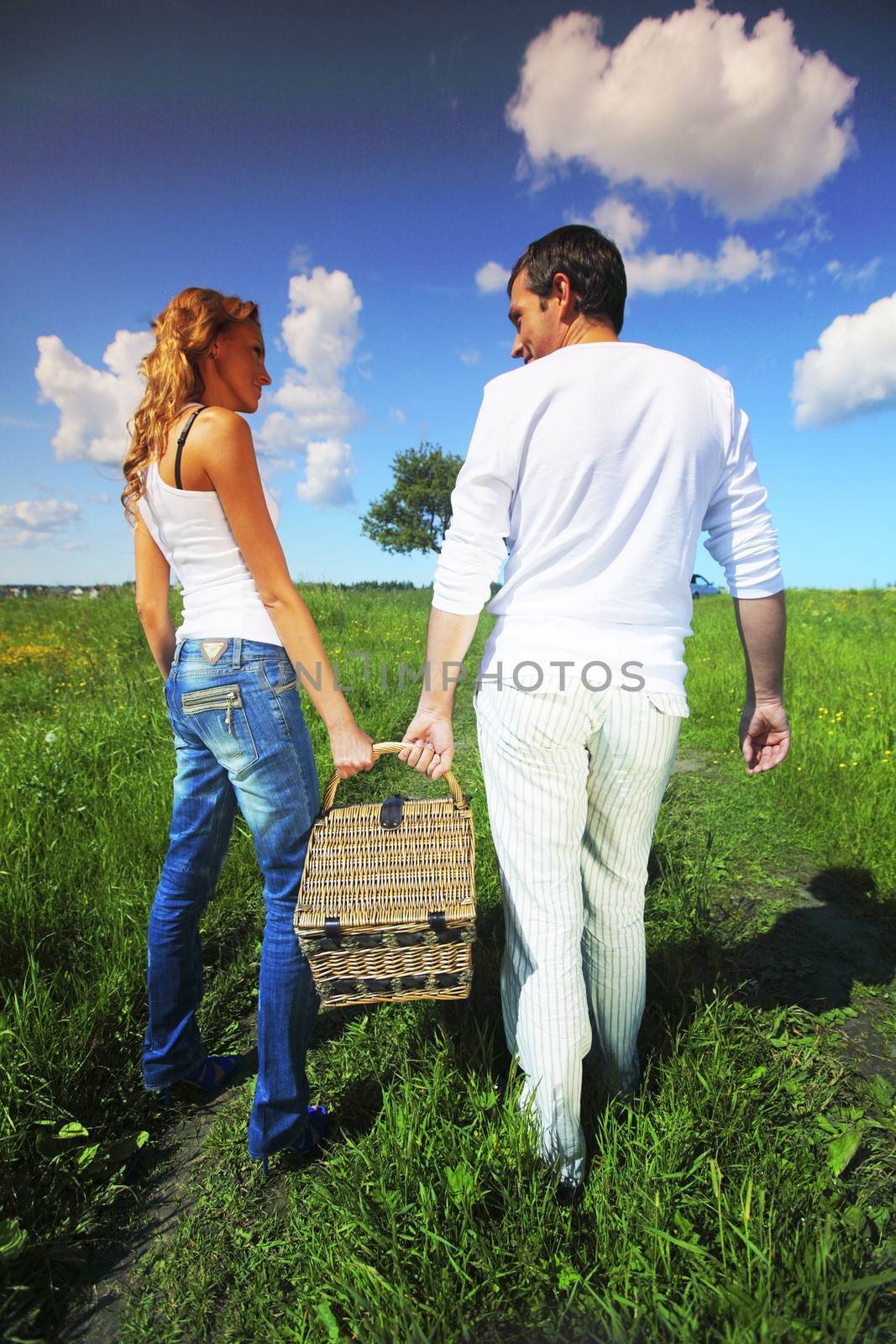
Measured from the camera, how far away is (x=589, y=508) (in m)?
1.42

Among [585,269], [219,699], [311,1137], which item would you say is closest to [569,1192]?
[311,1137]

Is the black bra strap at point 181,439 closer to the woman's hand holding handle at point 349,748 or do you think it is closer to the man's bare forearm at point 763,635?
the woman's hand holding handle at point 349,748

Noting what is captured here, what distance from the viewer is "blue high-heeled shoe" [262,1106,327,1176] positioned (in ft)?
5.88

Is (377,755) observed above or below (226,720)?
below

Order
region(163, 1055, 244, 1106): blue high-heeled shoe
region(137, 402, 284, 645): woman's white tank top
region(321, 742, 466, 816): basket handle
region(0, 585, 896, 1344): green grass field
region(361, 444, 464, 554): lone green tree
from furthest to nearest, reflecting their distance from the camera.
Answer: region(361, 444, 464, 554): lone green tree < region(163, 1055, 244, 1106): blue high-heeled shoe < region(321, 742, 466, 816): basket handle < region(137, 402, 284, 645): woman's white tank top < region(0, 585, 896, 1344): green grass field

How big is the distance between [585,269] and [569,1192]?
2.08 meters

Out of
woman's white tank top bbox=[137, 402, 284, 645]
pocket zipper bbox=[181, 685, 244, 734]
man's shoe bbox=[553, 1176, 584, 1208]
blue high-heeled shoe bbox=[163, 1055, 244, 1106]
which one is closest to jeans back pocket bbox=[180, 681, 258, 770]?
pocket zipper bbox=[181, 685, 244, 734]

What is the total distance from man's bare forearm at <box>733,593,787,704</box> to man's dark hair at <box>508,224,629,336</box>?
75cm

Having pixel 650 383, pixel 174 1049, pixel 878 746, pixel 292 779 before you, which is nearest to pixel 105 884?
pixel 174 1049

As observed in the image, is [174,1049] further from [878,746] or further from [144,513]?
[878,746]

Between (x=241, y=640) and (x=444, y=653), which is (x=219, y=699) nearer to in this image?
(x=241, y=640)

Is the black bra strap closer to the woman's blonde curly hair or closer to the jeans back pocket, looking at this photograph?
the woman's blonde curly hair

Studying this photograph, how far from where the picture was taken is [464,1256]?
1.39 m

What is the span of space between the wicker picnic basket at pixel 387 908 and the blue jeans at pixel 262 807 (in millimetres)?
97
